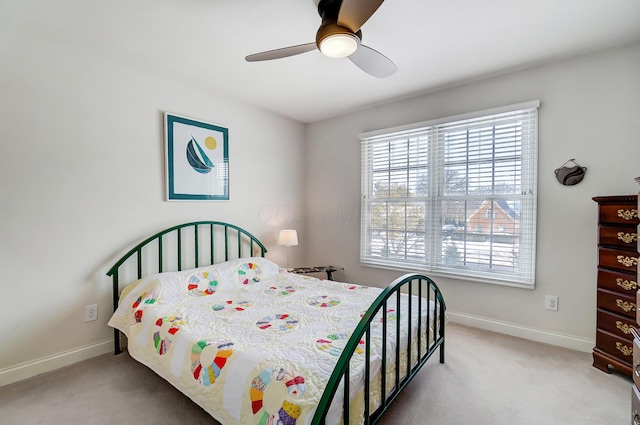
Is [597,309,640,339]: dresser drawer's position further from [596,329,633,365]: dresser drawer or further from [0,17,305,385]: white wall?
[0,17,305,385]: white wall

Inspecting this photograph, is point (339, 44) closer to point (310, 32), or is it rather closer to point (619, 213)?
point (310, 32)

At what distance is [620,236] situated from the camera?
2.07 metres

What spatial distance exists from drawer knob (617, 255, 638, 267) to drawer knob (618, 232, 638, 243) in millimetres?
118

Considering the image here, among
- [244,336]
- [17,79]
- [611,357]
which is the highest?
[17,79]

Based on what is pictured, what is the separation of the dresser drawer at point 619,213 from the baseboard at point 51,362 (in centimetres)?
405

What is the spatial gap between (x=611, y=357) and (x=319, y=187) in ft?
10.8

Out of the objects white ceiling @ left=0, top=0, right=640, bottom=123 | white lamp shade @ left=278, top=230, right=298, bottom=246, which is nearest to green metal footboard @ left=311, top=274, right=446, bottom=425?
white lamp shade @ left=278, top=230, right=298, bottom=246

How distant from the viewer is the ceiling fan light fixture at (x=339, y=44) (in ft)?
5.44

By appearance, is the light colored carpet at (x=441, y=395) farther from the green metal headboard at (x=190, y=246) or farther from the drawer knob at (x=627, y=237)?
the drawer knob at (x=627, y=237)

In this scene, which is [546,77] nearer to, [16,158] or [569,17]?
[569,17]

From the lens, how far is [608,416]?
66.4 inches

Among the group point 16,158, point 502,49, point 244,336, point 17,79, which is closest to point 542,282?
point 502,49

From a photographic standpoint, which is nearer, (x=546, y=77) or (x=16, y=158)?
(x=16, y=158)

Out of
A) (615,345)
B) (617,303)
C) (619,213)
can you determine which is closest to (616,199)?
(619,213)
